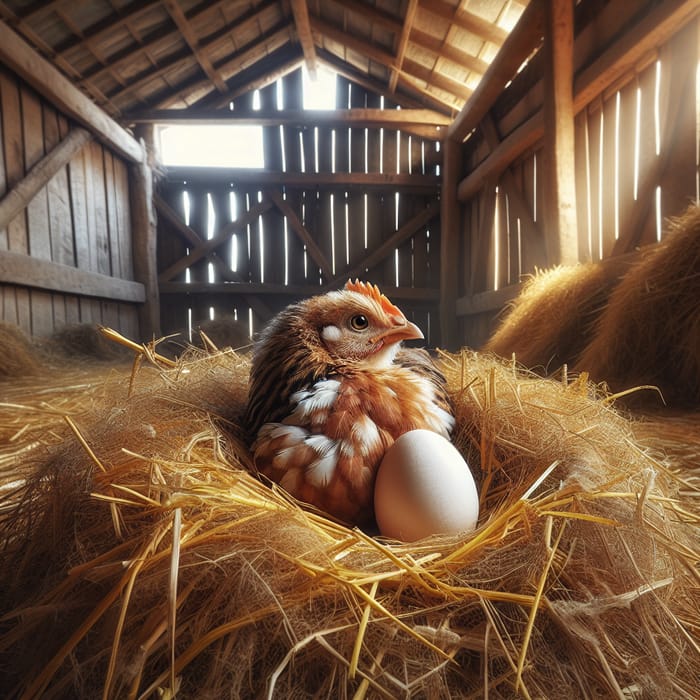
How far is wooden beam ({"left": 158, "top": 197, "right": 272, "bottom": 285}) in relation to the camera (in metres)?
6.74

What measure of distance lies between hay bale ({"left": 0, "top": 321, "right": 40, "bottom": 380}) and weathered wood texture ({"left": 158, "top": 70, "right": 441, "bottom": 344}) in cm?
332

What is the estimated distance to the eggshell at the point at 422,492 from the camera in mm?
956

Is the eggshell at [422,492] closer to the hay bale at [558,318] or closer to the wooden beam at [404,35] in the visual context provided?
the hay bale at [558,318]

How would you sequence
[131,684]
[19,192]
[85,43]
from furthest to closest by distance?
[85,43] < [19,192] < [131,684]

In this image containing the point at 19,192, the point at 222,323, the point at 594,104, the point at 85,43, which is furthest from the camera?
the point at 222,323

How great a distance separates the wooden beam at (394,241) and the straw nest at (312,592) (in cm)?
610

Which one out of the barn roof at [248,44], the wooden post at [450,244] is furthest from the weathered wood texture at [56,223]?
the wooden post at [450,244]

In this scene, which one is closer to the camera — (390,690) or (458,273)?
(390,690)

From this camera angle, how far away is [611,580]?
0.72 metres

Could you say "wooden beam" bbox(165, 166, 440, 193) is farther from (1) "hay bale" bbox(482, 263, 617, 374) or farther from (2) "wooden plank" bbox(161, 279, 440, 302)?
(1) "hay bale" bbox(482, 263, 617, 374)

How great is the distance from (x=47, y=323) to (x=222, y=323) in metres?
1.99

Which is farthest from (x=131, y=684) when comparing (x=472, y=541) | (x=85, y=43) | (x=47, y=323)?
(x=85, y=43)

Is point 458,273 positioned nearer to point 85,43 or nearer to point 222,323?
point 222,323

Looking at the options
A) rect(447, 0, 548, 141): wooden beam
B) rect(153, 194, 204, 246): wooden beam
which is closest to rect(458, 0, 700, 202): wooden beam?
rect(447, 0, 548, 141): wooden beam
